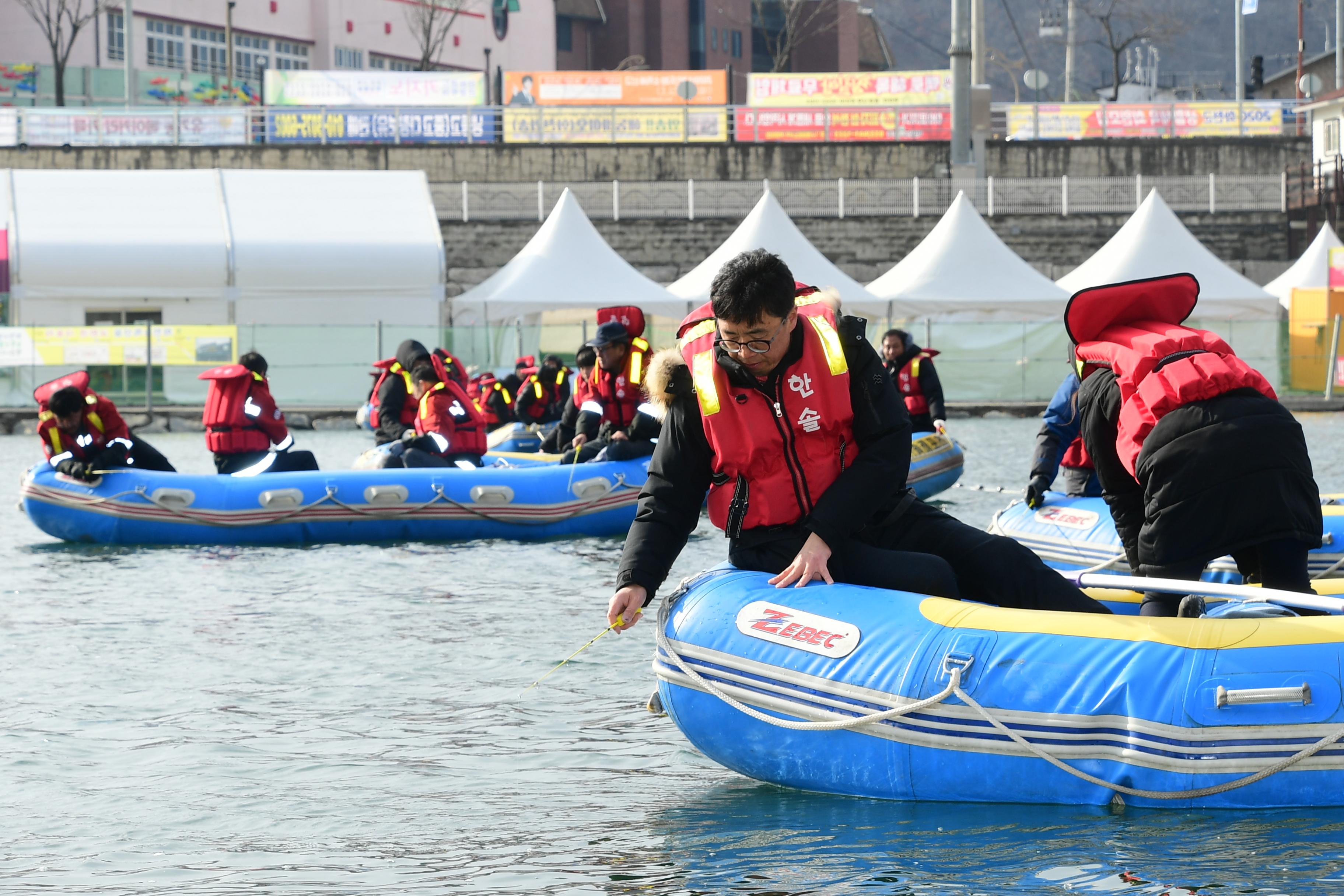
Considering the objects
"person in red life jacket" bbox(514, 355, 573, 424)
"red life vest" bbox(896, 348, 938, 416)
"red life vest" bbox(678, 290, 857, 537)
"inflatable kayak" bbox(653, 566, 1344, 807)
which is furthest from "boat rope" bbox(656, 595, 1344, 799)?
"person in red life jacket" bbox(514, 355, 573, 424)

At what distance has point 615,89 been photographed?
124ft

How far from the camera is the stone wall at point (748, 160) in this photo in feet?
116

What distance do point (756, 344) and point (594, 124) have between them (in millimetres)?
31980

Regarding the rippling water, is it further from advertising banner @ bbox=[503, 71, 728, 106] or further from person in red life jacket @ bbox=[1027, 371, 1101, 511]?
advertising banner @ bbox=[503, 71, 728, 106]

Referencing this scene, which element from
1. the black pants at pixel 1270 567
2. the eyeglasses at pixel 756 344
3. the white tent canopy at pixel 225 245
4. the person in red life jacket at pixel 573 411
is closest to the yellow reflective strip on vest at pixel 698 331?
the eyeglasses at pixel 756 344

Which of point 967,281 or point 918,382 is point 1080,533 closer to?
point 918,382

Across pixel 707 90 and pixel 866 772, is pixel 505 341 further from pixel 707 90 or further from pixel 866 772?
pixel 866 772

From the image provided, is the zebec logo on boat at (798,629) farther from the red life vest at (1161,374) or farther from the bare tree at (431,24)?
the bare tree at (431,24)

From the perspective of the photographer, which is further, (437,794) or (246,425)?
(246,425)

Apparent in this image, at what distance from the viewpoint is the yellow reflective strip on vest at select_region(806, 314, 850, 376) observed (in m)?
5.16

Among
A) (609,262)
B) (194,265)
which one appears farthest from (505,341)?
(194,265)

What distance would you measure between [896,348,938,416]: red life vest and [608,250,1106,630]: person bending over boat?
947 cm

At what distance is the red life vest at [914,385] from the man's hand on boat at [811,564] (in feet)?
31.9

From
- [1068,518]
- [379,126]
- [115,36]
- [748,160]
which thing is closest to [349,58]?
[115,36]
